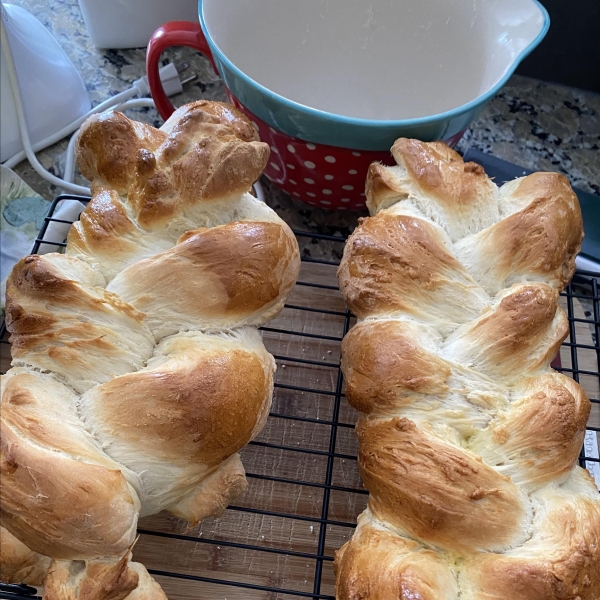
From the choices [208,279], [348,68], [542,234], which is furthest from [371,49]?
[208,279]

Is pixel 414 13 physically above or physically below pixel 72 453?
above

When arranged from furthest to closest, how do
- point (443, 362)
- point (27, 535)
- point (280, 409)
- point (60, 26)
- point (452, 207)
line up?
point (60, 26) → point (280, 409) → point (452, 207) → point (443, 362) → point (27, 535)

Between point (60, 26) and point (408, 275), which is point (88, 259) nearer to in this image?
point (408, 275)

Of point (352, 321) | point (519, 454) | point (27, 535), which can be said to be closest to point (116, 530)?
point (27, 535)

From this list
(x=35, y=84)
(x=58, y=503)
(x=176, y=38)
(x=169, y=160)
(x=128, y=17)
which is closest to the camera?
(x=58, y=503)

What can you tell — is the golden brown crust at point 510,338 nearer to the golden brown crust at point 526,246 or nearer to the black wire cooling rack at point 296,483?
the golden brown crust at point 526,246

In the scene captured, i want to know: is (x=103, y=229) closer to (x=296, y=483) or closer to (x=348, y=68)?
(x=296, y=483)
